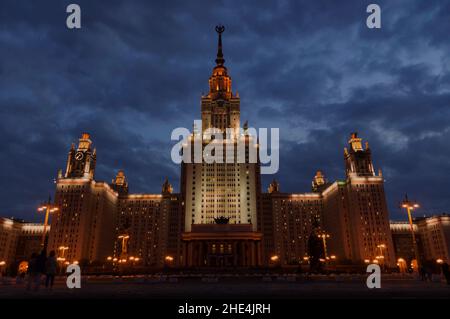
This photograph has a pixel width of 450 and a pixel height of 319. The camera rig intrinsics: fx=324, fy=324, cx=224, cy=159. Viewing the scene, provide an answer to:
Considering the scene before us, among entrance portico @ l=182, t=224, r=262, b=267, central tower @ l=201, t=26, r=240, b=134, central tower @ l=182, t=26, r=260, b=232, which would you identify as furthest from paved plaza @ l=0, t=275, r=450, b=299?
central tower @ l=201, t=26, r=240, b=134

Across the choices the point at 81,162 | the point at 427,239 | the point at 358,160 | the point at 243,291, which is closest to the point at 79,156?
the point at 81,162

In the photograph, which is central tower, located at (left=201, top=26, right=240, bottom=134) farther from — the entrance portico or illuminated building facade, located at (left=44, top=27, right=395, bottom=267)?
the entrance portico

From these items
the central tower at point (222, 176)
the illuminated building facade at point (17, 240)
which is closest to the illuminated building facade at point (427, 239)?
the central tower at point (222, 176)

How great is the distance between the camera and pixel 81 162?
12938 centimetres

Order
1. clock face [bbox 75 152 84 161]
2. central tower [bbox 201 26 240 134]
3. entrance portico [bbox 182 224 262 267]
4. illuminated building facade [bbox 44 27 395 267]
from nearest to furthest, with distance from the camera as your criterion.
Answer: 1. entrance portico [bbox 182 224 262 267]
2. illuminated building facade [bbox 44 27 395 267]
3. clock face [bbox 75 152 84 161]
4. central tower [bbox 201 26 240 134]

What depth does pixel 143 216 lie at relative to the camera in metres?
143

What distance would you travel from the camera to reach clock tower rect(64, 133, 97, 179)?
418 feet

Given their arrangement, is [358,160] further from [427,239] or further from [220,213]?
[220,213]
